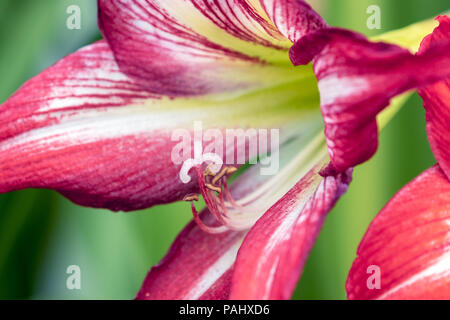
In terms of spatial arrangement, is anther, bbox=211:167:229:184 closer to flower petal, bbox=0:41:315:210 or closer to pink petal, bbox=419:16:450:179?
flower petal, bbox=0:41:315:210

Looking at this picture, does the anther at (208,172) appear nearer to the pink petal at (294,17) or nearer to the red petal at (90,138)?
the red petal at (90,138)

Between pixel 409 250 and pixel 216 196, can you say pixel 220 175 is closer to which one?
pixel 216 196

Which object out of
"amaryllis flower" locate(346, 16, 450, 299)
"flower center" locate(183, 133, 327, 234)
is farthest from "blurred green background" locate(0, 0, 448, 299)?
"amaryllis flower" locate(346, 16, 450, 299)

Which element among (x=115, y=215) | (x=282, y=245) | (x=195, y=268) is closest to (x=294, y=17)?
(x=282, y=245)
